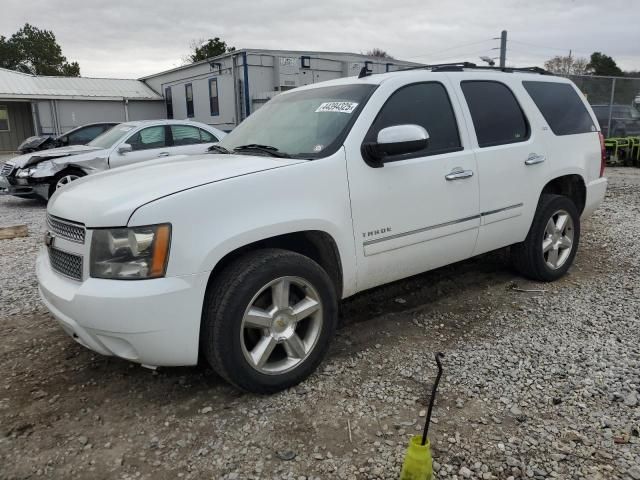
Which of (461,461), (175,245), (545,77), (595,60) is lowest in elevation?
(461,461)

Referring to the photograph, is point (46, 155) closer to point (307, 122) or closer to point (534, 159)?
point (307, 122)

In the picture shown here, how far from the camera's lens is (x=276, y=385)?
9.76 feet

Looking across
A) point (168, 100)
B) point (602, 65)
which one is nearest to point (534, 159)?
point (168, 100)

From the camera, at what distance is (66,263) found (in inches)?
114

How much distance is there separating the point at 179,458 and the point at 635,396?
255 centimetres

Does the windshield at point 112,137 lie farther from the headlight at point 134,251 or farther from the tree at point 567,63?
the tree at point 567,63

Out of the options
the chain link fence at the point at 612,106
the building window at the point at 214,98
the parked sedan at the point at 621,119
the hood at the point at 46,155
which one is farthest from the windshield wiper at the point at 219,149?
the parked sedan at the point at 621,119

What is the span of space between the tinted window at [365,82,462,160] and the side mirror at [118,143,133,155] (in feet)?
22.8

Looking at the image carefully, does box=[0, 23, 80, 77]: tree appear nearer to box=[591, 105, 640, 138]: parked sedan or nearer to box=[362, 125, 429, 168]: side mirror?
box=[591, 105, 640, 138]: parked sedan

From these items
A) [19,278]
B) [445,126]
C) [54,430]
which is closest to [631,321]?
[445,126]

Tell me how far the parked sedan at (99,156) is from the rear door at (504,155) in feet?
19.5

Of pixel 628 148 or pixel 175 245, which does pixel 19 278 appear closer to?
pixel 175 245

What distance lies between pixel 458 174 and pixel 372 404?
5.94ft

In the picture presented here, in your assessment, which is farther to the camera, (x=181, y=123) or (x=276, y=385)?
(x=181, y=123)
